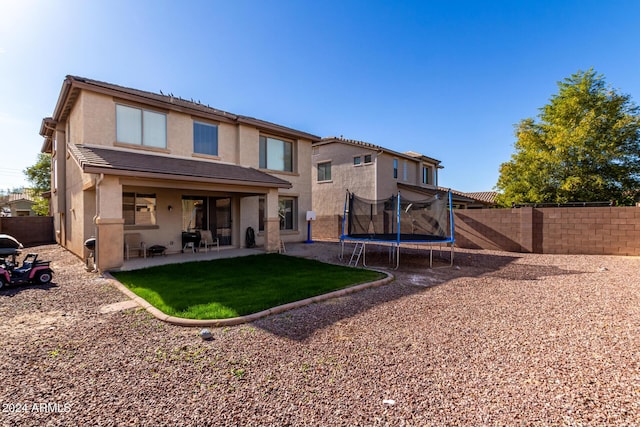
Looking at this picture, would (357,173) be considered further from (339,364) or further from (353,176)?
(339,364)

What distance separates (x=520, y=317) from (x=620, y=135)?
17.8 metres

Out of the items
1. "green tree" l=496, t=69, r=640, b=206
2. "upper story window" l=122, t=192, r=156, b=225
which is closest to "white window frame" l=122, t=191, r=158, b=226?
"upper story window" l=122, t=192, r=156, b=225

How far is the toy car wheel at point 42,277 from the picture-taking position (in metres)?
6.80

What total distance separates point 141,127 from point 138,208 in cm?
285

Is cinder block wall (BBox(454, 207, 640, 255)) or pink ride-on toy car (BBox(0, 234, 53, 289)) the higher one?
cinder block wall (BBox(454, 207, 640, 255))

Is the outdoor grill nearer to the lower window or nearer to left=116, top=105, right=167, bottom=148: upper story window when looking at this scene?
left=116, top=105, right=167, bottom=148: upper story window

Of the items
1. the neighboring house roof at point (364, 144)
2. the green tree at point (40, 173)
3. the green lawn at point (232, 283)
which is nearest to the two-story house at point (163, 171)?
the green lawn at point (232, 283)

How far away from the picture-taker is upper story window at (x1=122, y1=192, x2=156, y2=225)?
10.2 metres

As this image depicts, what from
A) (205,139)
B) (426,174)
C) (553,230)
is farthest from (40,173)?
(553,230)

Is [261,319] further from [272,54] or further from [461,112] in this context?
[461,112]

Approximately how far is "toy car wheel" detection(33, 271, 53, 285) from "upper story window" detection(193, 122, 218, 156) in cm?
631

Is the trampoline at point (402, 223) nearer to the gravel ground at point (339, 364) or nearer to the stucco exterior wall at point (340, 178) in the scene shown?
the gravel ground at point (339, 364)

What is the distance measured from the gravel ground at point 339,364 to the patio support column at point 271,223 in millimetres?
6065

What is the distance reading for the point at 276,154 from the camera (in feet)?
47.2
